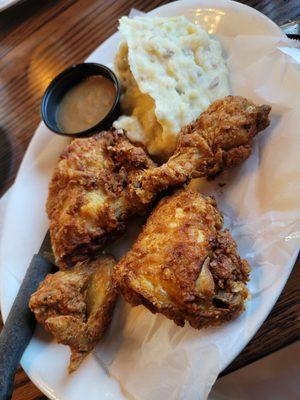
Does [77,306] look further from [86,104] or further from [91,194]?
[86,104]

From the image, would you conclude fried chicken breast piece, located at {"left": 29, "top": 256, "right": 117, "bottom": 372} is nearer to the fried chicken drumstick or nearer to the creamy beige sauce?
the fried chicken drumstick

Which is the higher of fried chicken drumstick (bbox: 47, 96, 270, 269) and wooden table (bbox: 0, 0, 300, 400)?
wooden table (bbox: 0, 0, 300, 400)

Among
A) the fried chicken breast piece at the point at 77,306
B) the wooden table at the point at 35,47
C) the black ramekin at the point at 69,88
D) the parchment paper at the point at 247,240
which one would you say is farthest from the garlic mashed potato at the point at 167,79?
the fried chicken breast piece at the point at 77,306

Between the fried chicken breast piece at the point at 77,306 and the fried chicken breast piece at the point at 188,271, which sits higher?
the fried chicken breast piece at the point at 188,271

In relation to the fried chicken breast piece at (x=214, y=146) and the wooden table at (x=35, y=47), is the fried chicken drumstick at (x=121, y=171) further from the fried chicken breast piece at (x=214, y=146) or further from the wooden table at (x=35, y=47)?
the wooden table at (x=35, y=47)

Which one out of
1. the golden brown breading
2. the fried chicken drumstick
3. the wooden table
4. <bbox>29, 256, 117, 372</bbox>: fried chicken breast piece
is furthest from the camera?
the wooden table

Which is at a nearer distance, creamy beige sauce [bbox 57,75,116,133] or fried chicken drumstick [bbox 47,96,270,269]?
fried chicken drumstick [bbox 47,96,270,269]

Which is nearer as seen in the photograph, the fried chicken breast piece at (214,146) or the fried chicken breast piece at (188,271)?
the fried chicken breast piece at (188,271)

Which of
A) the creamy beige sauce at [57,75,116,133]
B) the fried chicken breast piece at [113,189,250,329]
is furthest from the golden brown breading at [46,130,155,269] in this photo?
the fried chicken breast piece at [113,189,250,329]
